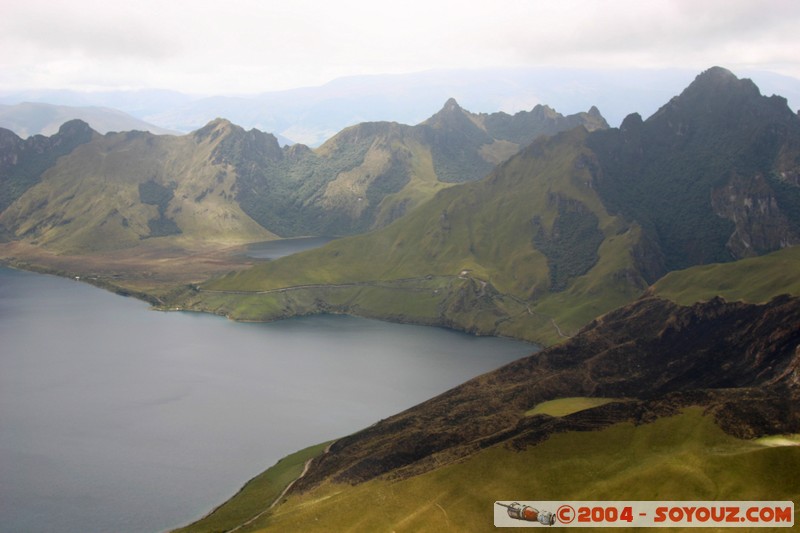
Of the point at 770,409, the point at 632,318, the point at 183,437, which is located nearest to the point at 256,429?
the point at 183,437

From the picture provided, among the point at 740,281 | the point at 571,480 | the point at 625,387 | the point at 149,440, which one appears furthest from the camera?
the point at 740,281

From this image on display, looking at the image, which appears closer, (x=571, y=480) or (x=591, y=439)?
(x=571, y=480)

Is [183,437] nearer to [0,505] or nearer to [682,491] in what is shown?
[0,505]

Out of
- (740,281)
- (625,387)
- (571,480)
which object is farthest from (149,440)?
(740,281)

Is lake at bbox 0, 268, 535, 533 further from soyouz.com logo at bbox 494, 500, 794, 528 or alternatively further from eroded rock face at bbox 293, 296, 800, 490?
soyouz.com logo at bbox 494, 500, 794, 528

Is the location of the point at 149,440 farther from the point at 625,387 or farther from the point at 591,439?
the point at 625,387

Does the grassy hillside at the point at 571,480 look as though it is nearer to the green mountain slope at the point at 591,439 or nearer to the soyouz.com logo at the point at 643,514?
the green mountain slope at the point at 591,439
